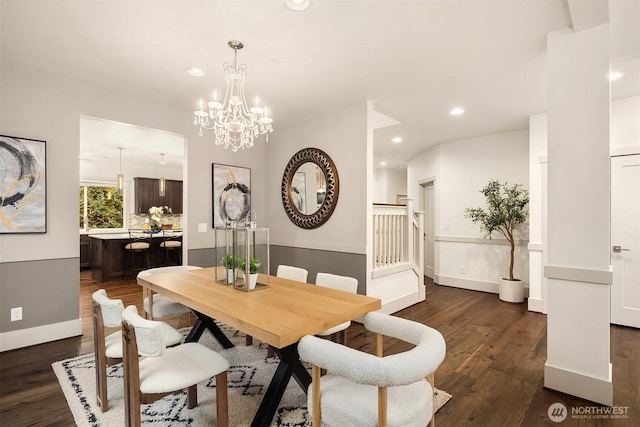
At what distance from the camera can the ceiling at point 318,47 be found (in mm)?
2072

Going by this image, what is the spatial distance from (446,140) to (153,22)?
4998 millimetres

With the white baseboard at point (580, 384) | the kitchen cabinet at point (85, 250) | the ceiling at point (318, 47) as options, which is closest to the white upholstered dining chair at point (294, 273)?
the ceiling at point (318, 47)

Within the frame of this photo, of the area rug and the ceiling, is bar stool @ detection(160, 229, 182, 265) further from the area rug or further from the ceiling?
the area rug

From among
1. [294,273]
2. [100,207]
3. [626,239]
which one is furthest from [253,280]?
[100,207]

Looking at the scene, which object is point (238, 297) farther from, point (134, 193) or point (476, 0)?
point (134, 193)

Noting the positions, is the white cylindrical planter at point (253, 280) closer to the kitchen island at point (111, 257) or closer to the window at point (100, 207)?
the kitchen island at point (111, 257)

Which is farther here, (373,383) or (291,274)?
(291,274)

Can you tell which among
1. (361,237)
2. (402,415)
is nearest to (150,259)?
(361,237)

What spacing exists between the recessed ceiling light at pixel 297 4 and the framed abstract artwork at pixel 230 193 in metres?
2.76

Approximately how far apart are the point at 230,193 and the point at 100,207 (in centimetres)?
551

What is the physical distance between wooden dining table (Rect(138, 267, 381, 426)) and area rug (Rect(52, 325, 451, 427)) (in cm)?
28

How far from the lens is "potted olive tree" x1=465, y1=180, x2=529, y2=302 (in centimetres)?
466

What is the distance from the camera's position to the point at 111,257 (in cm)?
604

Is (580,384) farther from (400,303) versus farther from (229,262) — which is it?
(229,262)
